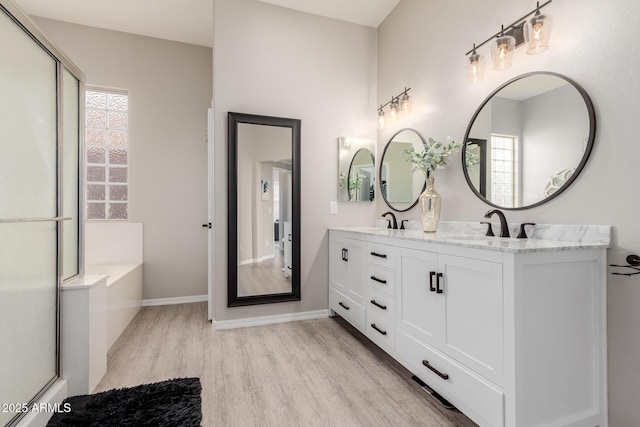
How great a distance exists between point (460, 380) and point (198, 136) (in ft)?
11.6

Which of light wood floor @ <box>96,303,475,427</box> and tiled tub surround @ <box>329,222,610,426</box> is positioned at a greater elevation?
tiled tub surround @ <box>329,222,610,426</box>

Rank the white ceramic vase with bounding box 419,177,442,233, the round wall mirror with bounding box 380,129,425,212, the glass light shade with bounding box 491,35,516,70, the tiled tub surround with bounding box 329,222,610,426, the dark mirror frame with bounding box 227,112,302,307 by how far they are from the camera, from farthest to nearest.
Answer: the dark mirror frame with bounding box 227,112,302,307, the round wall mirror with bounding box 380,129,425,212, the white ceramic vase with bounding box 419,177,442,233, the glass light shade with bounding box 491,35,516,70, the tiled tub surround with bounding box 329,222,610,426

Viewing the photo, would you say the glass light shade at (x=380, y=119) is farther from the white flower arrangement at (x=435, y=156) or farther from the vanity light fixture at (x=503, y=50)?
the vanity light fixture at (x=503, y=50)

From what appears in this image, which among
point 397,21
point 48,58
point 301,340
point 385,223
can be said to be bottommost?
point 301,340

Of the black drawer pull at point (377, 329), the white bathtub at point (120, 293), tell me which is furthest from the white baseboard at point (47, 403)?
the black drawer pull at point (377, 329)

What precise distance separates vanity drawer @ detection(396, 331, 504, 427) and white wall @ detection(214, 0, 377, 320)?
142cm

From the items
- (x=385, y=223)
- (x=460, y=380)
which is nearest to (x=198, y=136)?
(x=385, y=223)

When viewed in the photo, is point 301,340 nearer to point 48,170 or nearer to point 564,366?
point 564,366

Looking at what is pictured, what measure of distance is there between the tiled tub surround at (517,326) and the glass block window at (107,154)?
337 cm

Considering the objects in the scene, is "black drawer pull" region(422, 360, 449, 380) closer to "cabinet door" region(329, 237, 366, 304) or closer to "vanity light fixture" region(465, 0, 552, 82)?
"cabinet door" region(329, 237, 366, 304)

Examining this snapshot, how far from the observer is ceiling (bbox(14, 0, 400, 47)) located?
2971mm

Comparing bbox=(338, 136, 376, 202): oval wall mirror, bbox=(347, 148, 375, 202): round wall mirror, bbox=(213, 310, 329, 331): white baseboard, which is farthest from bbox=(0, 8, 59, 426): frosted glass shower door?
bbox=(347, 148, 375, 202): round wall mirror

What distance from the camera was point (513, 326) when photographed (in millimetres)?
1196

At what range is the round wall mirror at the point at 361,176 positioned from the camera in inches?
126
